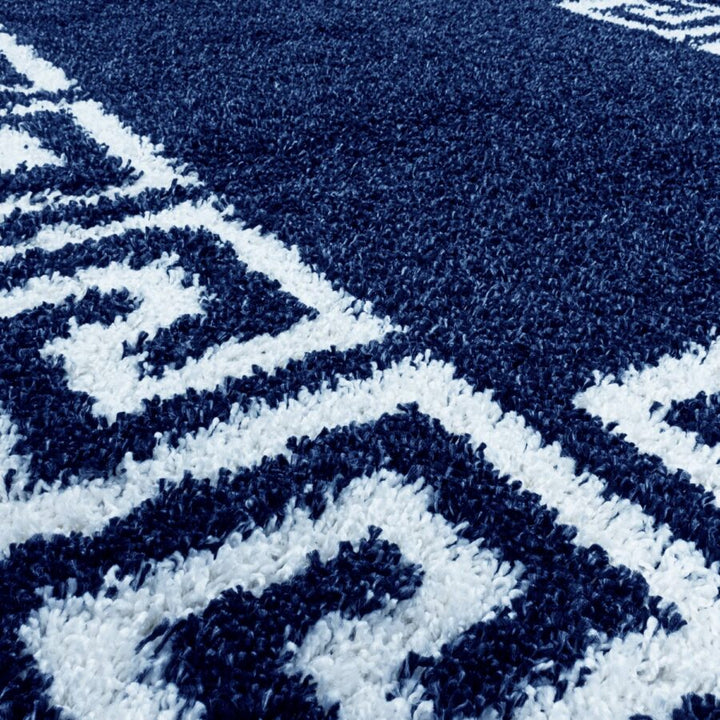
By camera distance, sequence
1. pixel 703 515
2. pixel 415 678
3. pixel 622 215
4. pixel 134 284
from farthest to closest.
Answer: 1. pixel 622 215
2. pixel 134 284
3. pixel 703 515
4. pixel 415 678

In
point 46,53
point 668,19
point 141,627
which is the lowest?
point 141,627

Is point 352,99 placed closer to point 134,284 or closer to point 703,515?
point 134,284

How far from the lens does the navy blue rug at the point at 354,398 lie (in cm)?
53

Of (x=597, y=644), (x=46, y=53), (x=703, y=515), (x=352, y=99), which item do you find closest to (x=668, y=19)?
(x=352, y=99)

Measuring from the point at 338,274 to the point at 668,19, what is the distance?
133 centimetres

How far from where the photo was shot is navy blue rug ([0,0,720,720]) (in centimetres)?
53

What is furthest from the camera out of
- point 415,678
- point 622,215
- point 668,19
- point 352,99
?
point 668,19

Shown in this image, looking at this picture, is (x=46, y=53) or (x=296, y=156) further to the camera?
(x=46, y=53)

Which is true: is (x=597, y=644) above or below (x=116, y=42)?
below

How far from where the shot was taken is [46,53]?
4.65 feet

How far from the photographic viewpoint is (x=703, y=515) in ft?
2.09

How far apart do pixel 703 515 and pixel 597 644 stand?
0.16 metres

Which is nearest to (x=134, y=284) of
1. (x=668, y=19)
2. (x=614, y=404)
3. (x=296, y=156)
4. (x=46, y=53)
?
(x=296, y=156)

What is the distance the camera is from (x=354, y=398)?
73 centimetres
